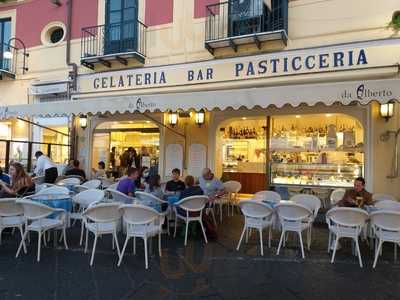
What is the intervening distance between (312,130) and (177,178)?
4.13 meters

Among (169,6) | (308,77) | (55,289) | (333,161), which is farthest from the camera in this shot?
(169,6)

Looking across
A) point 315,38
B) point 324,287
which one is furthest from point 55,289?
point 315,38

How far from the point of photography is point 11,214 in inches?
232

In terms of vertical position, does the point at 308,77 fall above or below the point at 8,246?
above

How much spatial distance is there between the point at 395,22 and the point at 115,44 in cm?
765

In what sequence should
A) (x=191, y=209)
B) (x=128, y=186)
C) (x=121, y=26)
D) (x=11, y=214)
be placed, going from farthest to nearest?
(x=121, y=26) → (x=128, y=186) → (x=191, y=209) → (x=11, y=214)

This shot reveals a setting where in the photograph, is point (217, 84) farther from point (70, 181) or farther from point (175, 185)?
point (70, 181)

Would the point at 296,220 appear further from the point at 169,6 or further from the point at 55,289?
the point at 169,6

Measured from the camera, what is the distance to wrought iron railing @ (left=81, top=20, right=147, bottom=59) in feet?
35.5

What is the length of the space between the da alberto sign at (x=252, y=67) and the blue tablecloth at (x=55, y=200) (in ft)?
15.6

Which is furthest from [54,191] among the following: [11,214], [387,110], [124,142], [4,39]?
[4,39]

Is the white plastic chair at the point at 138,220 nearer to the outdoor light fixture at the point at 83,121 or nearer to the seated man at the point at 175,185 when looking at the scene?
the seated man at the point at 175,185

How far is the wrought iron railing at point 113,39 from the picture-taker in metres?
10.8

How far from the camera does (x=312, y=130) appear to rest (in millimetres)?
9625
